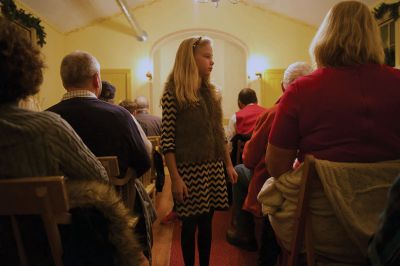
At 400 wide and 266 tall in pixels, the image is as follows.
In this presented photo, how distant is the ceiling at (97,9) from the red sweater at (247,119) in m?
3.29

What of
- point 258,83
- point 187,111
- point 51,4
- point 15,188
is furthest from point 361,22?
point 258,83

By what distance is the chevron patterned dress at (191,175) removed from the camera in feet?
5.44

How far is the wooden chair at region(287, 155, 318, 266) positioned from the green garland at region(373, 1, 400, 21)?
14.1 feet

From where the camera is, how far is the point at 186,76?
168 cm

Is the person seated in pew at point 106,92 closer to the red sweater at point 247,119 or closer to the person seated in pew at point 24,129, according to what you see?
the red sweater at point 247,119

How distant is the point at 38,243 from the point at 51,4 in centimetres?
497

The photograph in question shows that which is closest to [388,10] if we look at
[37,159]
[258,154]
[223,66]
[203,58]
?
[223,66]

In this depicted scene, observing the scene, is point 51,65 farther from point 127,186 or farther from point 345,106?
point 345,106

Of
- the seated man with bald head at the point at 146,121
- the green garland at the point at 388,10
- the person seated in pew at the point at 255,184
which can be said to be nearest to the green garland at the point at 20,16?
the seated man with bald head at the point at 146,121

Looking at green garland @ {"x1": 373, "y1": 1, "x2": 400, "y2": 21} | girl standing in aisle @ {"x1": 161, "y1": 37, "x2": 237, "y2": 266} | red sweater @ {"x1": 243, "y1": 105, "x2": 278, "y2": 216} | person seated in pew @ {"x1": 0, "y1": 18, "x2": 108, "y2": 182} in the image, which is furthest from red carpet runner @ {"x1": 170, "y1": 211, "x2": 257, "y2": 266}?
green garland @ {"x1": 373, "y1": 1, "x2": 400, "y2": 21}

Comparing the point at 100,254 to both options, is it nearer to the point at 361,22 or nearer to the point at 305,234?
the point at 305,234

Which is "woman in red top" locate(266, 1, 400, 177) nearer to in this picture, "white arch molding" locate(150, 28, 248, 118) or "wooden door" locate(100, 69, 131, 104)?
"wooden door" locate(100, 69, 131, 104)

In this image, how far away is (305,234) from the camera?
1.11 meters

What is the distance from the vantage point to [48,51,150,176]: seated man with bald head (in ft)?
5.05
